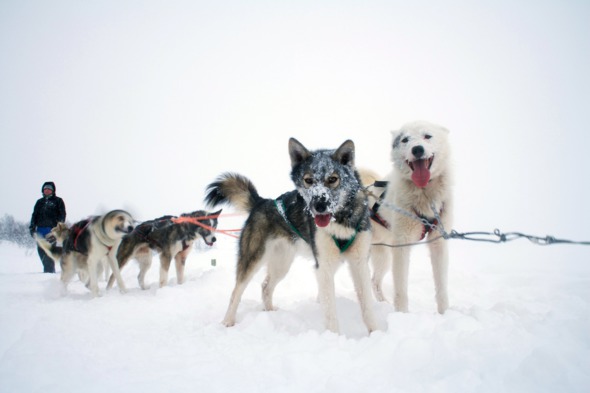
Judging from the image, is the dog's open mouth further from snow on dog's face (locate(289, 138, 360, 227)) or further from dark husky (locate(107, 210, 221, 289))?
dark husky (locate(107, 210, 221, 289))

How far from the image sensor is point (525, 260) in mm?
6449

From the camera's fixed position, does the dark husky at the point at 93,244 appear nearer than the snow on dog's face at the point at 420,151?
No

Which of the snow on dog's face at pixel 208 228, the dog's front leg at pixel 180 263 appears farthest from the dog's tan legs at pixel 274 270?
the dog's front leg at pixel 180 263

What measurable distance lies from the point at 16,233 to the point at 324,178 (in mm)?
23447

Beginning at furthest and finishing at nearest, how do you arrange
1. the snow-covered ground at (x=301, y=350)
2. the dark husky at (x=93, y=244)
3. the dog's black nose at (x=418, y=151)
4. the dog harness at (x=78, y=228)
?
the dog harness at (x=78, y=228) < the dark husky at (x=93, y=244) < the dog's black nose at (x=418, y=151) < the snow-covered ground at (x=301, y=350)

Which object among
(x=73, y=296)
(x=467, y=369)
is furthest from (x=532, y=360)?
(x=73, y=296)

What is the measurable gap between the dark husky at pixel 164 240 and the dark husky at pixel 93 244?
792 mm

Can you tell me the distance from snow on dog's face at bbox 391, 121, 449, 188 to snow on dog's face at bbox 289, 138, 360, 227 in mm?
469

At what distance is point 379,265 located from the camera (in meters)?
4.15

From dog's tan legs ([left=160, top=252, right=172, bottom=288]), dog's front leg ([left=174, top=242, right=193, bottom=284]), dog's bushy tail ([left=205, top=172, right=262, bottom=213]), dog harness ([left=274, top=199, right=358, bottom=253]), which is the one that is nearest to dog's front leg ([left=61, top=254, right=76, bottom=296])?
dog's tan legs ([left=160, top=252, right=172, bottom=288])

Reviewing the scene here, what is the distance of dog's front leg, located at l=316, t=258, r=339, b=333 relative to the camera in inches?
103

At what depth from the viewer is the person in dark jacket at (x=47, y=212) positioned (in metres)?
7.56

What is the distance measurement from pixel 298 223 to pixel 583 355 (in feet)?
7.02

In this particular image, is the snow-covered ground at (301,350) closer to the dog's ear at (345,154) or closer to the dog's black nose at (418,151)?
the dog's black nose at (418,151)
